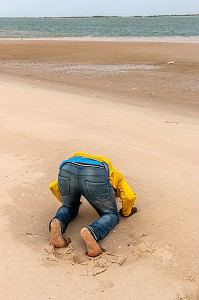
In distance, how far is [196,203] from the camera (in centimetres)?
410

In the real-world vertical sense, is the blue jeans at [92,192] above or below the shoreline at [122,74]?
above

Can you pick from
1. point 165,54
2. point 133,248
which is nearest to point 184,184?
point 133,248

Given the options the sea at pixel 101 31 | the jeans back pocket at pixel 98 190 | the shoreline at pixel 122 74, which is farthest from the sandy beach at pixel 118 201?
the sea at pixel 101 31

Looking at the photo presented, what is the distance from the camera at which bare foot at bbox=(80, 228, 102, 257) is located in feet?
10.5

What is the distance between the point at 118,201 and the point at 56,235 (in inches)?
41.4

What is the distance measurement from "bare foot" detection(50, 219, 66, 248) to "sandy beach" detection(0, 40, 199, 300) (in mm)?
59

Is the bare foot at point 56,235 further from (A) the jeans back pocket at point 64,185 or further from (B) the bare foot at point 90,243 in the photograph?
(A) the jeans back pocket at point 64,185

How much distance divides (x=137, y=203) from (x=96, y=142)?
2.06 metres

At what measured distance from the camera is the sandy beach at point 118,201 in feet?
9.68

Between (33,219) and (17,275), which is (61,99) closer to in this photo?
(33,219)

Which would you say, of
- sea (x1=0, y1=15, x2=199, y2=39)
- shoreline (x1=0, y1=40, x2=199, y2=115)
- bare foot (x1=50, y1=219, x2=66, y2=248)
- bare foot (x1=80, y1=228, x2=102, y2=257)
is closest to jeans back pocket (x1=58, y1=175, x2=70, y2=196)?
bare foot (x1=50, y1=219, x2=66, y2=248)

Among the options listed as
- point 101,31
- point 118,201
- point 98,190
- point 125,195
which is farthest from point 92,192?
point 101,31

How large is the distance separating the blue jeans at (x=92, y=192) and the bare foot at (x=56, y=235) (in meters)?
0.14

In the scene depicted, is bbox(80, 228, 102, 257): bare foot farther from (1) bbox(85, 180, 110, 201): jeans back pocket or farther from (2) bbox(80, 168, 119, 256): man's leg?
(1) bbox(85, 180, 110, 201): jeans back pocket
